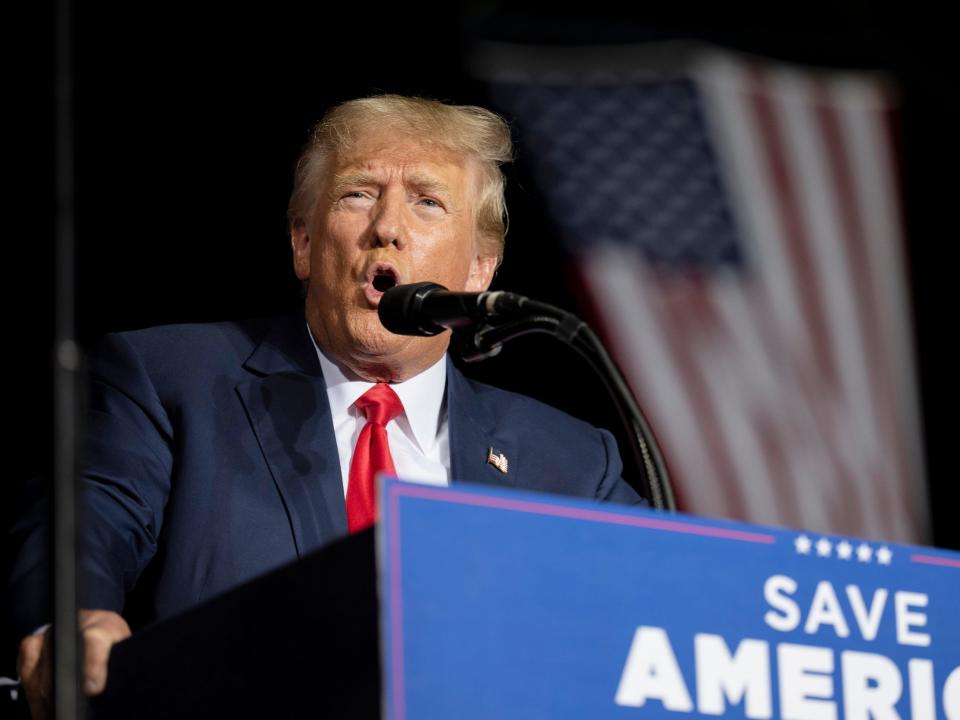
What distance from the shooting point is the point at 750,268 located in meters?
3.36

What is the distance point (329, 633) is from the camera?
3.24 feet

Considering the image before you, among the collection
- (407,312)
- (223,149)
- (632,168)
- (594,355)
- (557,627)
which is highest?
(632,168)

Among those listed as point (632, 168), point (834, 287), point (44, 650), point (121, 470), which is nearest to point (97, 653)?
point (44, 650)

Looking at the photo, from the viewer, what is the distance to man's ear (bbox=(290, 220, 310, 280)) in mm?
2270

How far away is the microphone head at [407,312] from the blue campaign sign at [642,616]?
18.9 inches

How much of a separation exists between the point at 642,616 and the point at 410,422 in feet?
3.43

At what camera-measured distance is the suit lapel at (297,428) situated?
1.72 meters

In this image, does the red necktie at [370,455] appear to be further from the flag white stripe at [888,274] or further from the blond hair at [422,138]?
the flag white stripe at [888,274]

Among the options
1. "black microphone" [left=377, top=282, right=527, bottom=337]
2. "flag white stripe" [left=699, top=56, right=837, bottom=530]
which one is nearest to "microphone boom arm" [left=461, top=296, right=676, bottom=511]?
"black microphone" [left=377, top=282, right=527, bottom=337]

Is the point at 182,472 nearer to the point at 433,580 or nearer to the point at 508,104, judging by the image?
the point at 433,580

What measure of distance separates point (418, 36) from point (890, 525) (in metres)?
1.75

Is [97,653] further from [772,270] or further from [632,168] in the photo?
[772,270]

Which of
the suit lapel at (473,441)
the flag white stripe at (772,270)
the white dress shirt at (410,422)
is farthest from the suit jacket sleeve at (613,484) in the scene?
the flag white stripe at (772,270)

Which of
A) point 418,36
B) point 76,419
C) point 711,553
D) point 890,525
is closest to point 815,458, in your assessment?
point 890,525
